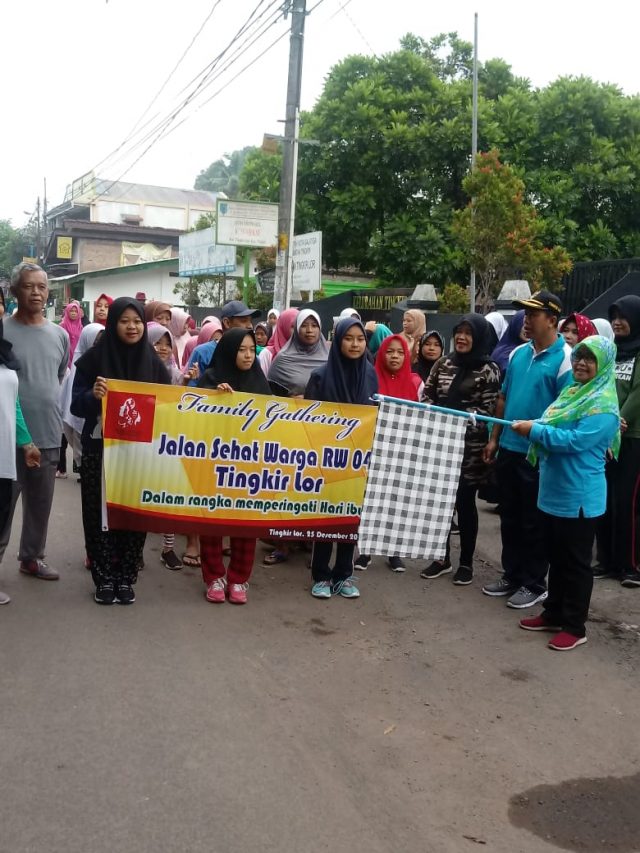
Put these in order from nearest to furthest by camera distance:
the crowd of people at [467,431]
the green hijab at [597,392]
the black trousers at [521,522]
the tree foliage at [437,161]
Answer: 1. the green hijab at [597,392]
2. the crowd of people at [467,431]
3. the black trousers at [521,522]
4. the tree foliage at [437,161]

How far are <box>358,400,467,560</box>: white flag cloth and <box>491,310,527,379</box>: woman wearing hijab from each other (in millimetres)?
2379

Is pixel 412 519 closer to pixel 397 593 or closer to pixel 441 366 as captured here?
pixel 397 593

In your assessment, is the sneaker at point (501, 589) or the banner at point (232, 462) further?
the sneaker at point (501, 589)

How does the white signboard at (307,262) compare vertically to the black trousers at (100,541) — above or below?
above

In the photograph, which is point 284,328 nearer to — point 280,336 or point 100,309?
point 280,336

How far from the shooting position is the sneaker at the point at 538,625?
5.23 metres

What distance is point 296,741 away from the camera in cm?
370

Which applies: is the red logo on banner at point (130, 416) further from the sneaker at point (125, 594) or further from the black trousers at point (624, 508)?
the black trousers at point (624, 508)

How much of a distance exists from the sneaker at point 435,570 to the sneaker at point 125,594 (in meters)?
2.16

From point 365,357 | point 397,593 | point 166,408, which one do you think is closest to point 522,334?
point 365,357

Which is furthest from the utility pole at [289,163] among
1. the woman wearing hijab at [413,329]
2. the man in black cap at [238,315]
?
the man in black cap at [238,315]

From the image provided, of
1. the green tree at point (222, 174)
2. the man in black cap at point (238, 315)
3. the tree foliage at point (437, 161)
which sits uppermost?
the green tree at point (222, 174)

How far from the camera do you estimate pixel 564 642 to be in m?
4.93

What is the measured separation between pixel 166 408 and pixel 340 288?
2251cm
